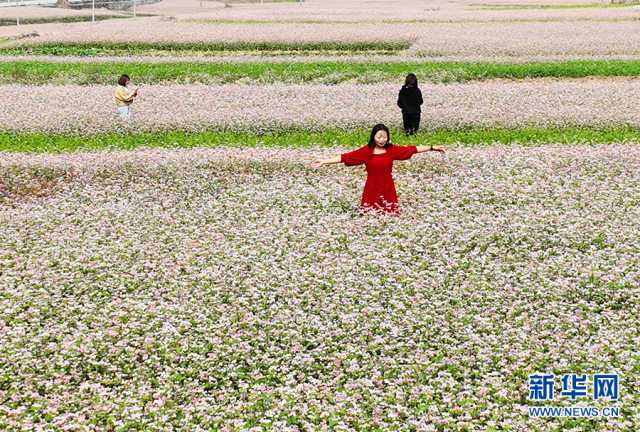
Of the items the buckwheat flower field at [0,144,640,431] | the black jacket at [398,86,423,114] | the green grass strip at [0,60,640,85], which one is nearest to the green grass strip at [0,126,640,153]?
the black jacket at [398,86,423,114]

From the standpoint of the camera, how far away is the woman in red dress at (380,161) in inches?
609

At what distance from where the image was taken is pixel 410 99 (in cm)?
2278

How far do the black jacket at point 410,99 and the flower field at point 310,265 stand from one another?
1.06 meters

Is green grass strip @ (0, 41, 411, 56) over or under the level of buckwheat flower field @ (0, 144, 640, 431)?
over

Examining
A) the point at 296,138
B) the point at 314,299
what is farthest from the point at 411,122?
the point at 314,299

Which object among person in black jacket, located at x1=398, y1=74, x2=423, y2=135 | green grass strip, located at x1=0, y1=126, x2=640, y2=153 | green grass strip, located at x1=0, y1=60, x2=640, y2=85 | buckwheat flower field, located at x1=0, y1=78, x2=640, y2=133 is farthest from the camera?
green grass strip, located at x1=0, y1=60, x2=640, y2=85

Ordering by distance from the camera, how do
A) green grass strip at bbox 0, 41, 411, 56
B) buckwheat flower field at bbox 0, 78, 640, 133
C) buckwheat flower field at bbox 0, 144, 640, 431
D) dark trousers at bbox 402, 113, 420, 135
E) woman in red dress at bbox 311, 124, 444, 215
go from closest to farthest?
buckwheat flower field at bbox 0, 144, 640, 431 < woman in red dress at bbox 311, 124, 444, 215 < dark trousers at bbox 402, 113, 420, 135 < buckwheat flower field at bbox 0, 78, 640, 133 < green grass strip at bbox 0, 41, 411, 56

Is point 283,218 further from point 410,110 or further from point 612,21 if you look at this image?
point 612,21

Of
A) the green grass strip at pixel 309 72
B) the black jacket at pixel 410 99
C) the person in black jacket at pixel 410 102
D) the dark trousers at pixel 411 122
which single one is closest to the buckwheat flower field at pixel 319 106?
the green grass strip at pixel 309 72

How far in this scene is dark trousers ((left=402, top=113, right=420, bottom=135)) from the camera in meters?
23.1

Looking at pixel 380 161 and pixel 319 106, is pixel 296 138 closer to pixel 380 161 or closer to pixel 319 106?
pixel 319 106

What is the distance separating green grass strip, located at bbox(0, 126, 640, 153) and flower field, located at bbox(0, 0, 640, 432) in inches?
5.1

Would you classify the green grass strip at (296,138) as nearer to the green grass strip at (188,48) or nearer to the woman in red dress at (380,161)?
the woman in red dress at (380,161)

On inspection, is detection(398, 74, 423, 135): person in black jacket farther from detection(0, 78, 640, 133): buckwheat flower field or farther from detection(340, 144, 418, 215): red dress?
detection(340, 144, 418, 215): red dress
